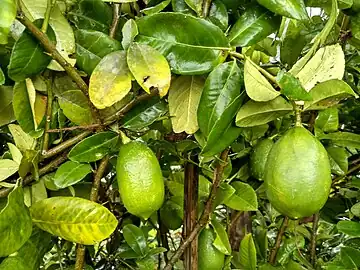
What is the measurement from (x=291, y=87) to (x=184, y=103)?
5.2 inches

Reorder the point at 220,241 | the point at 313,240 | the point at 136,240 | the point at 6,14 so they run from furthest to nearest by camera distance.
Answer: the point at 313,240 < the point at 136,240 < the point at 220,241 < the point at 6,14

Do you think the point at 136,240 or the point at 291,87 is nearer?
the point at 291,87

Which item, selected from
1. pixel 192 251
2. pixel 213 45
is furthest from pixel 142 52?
pixel 192 251

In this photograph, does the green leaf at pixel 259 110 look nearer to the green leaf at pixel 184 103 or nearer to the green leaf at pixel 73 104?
the green leaf at pixel 184 103

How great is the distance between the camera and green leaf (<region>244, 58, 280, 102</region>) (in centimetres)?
52

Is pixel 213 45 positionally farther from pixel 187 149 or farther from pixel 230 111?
pixel 187 149

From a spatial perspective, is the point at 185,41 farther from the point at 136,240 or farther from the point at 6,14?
the point at 136,240

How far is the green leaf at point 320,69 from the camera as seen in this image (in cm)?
55

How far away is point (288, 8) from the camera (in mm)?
531

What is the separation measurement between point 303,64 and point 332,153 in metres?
0.41

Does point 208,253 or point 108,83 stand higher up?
point 108,83

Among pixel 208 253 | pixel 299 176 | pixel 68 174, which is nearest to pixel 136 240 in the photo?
pixel 208 253

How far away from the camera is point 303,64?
56cm

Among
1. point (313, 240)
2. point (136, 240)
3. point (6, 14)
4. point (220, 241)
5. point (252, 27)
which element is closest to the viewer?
point (6, 14)
